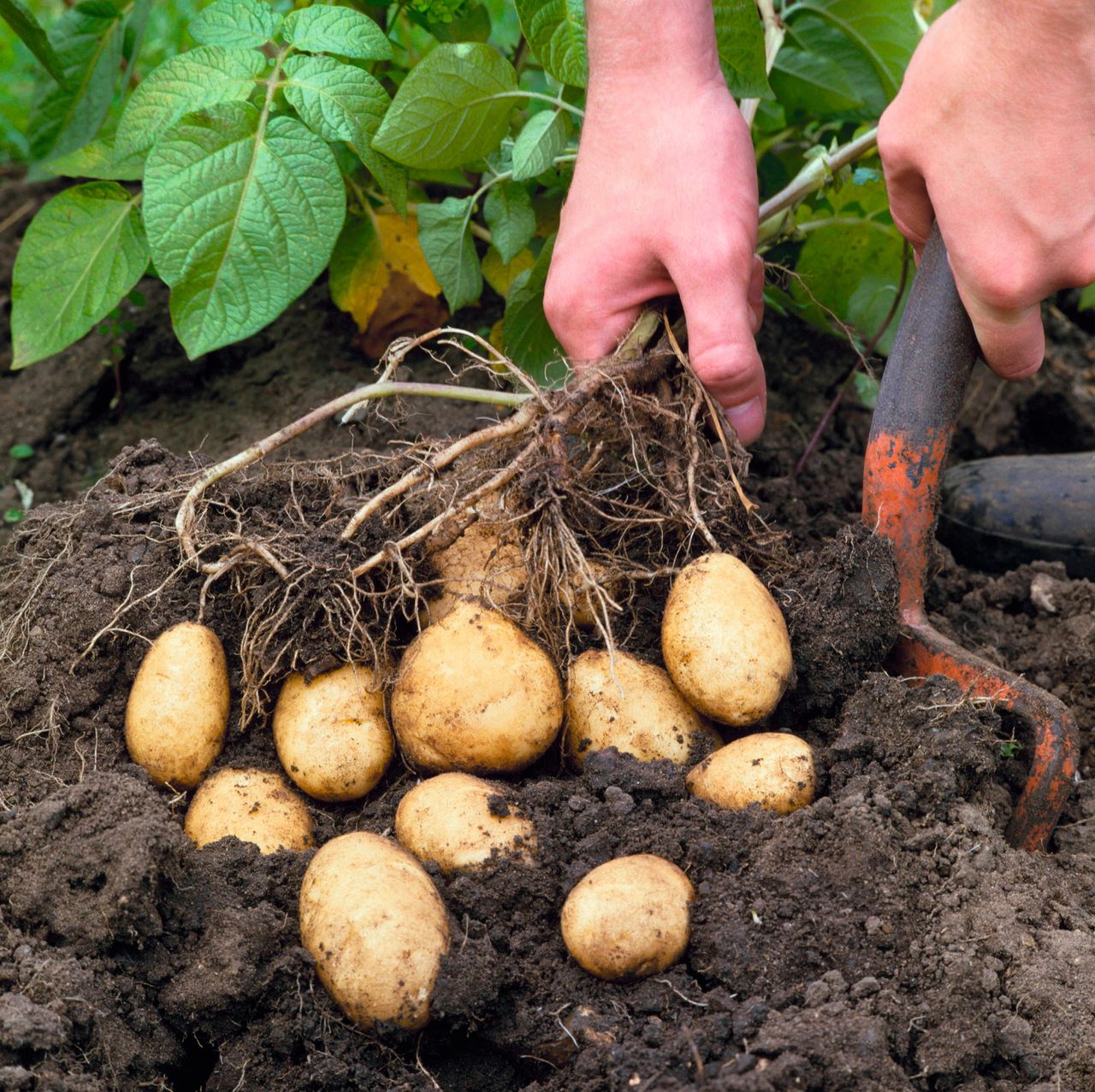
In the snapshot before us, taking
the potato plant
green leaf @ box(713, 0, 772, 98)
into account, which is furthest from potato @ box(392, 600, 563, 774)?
green leaf @ box(713, 0, 772, 98)

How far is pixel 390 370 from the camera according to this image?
2023mm

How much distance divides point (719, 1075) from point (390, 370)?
4.32 ft

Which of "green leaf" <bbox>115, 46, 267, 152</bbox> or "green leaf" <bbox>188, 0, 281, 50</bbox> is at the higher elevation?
"green leaf" <bbox>188, 0, 281, 50</bbox>

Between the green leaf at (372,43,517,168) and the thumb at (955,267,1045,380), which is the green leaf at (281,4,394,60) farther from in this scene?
the thumb at (955,267,1045,380)

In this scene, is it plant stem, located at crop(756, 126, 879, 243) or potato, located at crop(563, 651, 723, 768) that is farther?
plant stem, located at crop(756, 126, 879, 243)

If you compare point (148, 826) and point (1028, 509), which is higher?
point (148, 826)

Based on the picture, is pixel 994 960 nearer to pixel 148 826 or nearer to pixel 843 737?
pixel 843 737

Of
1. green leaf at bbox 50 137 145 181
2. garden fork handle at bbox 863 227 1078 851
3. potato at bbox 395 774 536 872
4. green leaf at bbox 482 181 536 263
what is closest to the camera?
potato at bbox 395 774 536 872

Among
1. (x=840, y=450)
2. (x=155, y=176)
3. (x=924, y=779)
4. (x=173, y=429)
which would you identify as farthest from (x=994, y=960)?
(x=173, y=429)

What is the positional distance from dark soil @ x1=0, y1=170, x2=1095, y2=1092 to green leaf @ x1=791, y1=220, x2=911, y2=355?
105 cm

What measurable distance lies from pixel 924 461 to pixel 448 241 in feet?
4.03

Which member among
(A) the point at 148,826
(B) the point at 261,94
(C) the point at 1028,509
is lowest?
(C) the point at 1028,509

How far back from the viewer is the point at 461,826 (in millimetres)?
1539

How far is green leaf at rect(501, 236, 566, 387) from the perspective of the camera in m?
2.41
